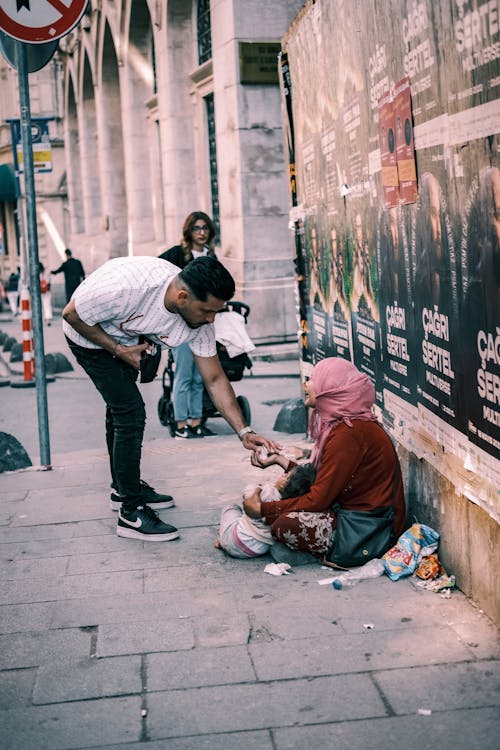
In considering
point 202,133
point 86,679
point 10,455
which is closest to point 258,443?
point 86,679

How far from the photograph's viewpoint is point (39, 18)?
6621 millimetres

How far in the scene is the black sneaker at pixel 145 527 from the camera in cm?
530

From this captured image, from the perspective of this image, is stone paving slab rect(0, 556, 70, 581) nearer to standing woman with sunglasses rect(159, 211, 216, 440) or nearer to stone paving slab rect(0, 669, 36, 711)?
stone paving slab rect(0, 669, 36, 711)

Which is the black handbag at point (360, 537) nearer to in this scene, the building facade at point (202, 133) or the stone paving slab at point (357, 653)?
the stone paving slab at point (357, 653)

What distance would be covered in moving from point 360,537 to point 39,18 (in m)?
4.01

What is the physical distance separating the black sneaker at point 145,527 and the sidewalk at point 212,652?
65mm

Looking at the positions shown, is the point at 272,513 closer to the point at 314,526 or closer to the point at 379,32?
the point at 314,526

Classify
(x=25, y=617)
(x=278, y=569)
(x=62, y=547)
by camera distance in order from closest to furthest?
(x=25, y=617) → (x=278, y=569) → (x=62, y=547)

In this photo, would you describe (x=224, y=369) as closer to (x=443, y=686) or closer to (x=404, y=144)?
(x=404, y=144)

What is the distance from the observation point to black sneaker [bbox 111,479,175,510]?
590cm

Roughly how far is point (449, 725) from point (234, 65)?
39.8 feet

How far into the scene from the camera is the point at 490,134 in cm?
363

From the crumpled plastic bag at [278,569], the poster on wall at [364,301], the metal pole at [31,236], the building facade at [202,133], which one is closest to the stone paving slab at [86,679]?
the crumpled plastic bag at [278,569]

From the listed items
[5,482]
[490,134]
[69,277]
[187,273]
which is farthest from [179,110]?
[490,134]
